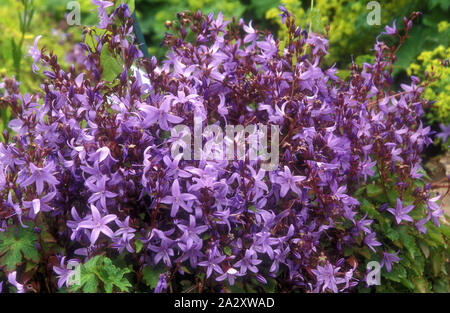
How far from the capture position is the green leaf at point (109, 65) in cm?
249

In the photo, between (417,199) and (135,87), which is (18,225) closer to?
(135,87)

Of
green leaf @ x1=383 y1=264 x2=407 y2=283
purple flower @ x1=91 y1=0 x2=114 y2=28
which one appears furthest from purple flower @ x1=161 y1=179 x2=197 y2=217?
green leaf @ x1=383 y1=264 x2=407 y2=283

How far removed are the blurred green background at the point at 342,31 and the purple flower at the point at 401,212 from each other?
851mm

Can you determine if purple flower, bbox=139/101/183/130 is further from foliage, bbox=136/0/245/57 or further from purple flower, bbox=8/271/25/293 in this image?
foliage, bbox=136/0/245/57

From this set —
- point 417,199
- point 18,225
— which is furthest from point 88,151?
point 417,199

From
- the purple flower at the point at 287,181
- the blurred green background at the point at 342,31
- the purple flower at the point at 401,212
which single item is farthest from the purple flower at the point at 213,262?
the blurred green background at the point at 342,31

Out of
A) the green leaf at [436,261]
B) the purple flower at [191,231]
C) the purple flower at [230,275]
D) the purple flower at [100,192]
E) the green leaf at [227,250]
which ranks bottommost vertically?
the green leaf at [436,261]

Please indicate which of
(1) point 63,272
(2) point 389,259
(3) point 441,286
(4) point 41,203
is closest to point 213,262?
(1) point 63,272

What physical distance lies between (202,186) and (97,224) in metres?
0.44

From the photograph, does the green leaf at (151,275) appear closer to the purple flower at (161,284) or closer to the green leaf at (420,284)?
the purple flower at (161,284)

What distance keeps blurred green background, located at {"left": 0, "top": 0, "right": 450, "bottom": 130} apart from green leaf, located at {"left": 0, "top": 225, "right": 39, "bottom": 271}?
3.76 feet

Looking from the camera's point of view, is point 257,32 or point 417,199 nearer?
point 417,199

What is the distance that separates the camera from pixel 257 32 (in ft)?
8.61

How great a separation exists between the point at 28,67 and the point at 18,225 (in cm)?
339
